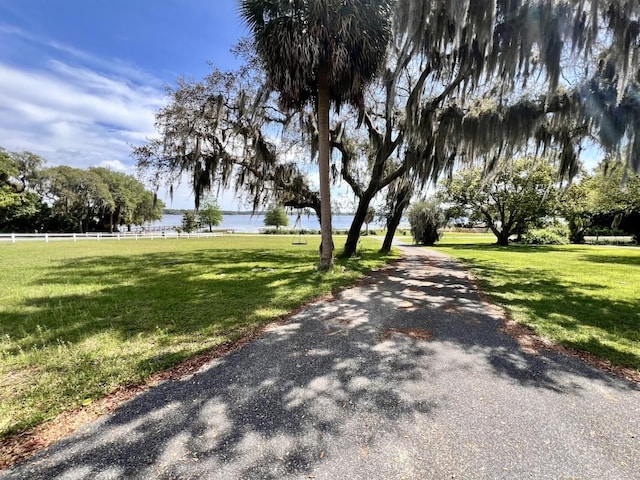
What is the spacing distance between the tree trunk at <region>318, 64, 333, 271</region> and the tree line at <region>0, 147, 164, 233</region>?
950 inches

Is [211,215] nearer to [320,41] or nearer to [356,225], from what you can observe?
[356,225]

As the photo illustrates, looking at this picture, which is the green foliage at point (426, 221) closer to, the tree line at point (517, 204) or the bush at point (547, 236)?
the tree line at point (517, 204)

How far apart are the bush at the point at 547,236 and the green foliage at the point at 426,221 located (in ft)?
28.8

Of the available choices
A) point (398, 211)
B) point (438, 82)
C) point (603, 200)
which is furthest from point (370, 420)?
point (603, 200)

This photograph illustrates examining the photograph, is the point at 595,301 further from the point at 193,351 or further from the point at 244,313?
the point at 193,351

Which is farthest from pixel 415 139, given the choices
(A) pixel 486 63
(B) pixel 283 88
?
(B) pixel 283 88

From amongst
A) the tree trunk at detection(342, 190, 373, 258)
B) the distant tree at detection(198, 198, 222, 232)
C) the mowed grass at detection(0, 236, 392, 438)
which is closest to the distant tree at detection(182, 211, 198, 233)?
the distant tree at detection(198, 198, 222, 232)

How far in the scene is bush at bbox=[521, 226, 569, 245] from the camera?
27.9m

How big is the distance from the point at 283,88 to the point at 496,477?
8087 millimetres

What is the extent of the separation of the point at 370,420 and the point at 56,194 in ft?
148

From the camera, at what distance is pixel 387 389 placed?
2770mm

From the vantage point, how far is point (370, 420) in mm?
2330

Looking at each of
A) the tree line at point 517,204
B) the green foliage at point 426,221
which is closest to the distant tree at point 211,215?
the green foliage at point 426,221

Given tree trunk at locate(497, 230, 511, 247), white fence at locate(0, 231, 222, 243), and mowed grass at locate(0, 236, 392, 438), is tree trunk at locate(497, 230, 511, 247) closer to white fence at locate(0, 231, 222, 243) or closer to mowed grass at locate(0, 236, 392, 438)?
mowed grass at locate(0, 236, 392, 438)
